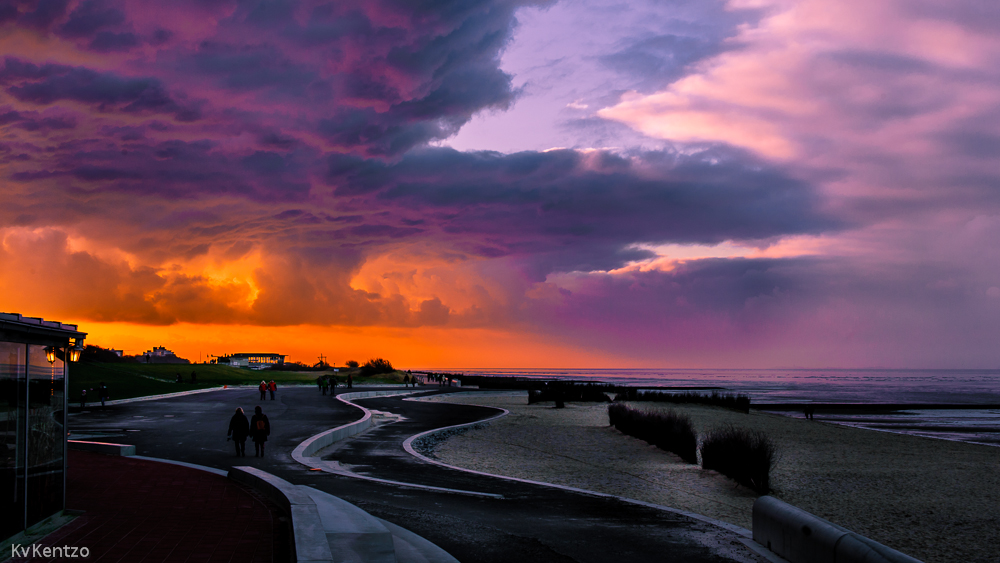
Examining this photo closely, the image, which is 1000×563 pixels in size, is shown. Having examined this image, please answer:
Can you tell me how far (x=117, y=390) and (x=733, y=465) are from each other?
1850 inches

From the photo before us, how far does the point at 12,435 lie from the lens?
7.83 metres

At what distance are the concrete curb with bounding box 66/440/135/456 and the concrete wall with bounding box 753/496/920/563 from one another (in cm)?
1450

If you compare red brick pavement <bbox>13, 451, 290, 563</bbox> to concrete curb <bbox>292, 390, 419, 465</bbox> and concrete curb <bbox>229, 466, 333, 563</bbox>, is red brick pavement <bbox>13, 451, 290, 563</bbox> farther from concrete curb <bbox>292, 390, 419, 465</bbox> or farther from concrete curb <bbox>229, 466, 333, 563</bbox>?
concrete curb <bbox>292, 390, 419, 465</bbox>

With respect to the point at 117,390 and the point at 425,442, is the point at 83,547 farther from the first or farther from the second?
the point at 117,390

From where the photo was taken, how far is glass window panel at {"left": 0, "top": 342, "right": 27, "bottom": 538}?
7621 millimetres

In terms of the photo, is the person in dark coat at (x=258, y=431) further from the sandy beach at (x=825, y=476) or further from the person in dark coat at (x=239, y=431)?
the sandy beach at (x=825, y=476)

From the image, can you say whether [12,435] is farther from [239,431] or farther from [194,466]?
[239,431]

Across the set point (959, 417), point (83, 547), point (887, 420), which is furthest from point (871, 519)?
point (959, 417)

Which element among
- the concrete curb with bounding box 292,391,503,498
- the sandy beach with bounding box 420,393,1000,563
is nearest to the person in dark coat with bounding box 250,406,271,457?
the concrete curb with bounding box 292,391,503,498

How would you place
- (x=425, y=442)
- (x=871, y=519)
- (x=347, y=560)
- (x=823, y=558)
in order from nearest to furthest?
(x=347, y=560), (x=823, y=558), (x=871, y=519), (x=425, y=442)

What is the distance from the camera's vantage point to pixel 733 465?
55.1 feet

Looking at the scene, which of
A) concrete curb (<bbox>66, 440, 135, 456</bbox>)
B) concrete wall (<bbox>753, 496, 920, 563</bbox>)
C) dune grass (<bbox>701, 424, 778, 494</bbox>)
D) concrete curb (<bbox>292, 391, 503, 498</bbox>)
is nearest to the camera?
concrete wall (<bbox>753, 496, 920, 563</bbox>)

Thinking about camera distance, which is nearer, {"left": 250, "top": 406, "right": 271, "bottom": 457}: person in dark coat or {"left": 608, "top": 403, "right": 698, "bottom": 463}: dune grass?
{"left": 250, "top": 406, "right": 271, "bottom": 457}: person in dark coat

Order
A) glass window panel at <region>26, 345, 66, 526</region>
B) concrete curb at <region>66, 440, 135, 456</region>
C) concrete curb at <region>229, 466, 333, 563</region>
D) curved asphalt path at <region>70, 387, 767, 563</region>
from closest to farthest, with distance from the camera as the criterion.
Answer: concrete curb at <region>229, 466, 333, 563</region>
glass window panel at <region>26, 345, 66, 526</region>
curved asphalt path at <region>70, 387, 767, 563</region>
concrete curb at <region>66, 440, 135, 456</region>
